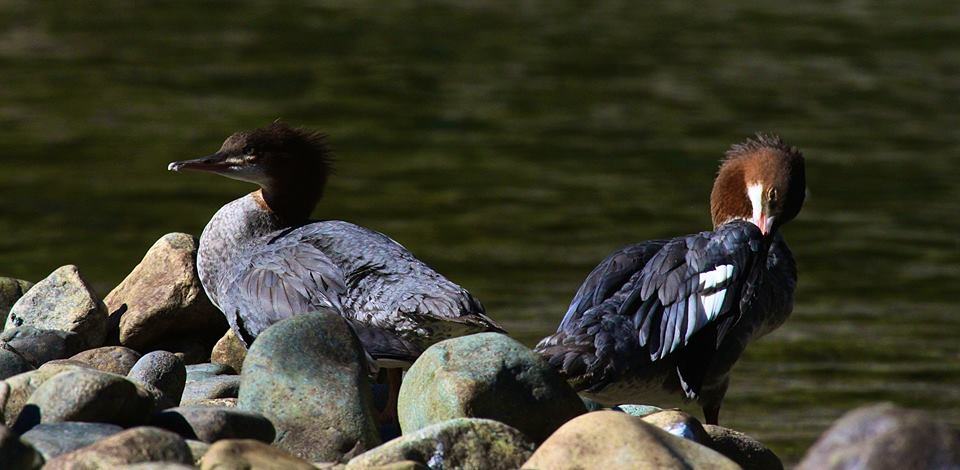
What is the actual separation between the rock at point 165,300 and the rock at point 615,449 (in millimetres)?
2460

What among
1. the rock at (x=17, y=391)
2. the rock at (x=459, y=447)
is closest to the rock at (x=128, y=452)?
the rock at (x=459, y=447)

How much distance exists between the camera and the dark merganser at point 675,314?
5.55 meters

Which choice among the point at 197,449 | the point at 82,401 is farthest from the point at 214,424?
the point at 82,401

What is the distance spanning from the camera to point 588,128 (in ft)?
51.1

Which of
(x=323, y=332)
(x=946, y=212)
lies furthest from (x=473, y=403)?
(x=946, y=212)

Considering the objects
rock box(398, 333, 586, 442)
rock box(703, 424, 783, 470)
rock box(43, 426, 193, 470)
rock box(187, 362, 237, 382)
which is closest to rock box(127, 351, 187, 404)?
rock box(187, 362, 237, 382)

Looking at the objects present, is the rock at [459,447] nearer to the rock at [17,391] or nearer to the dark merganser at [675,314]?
the rock at [17,391]

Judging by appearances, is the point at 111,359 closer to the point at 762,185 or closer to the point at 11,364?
the point at 11,364

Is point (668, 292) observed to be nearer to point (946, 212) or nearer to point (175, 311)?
point (175, 311)

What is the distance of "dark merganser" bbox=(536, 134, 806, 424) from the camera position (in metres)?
5.55

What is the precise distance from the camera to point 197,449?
159 inches

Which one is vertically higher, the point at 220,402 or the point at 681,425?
the point at 681,425

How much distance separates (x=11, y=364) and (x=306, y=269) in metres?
1.15

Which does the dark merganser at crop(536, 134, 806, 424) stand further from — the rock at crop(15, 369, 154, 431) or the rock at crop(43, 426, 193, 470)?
the rock at crop(43, 426, 193, 470)
